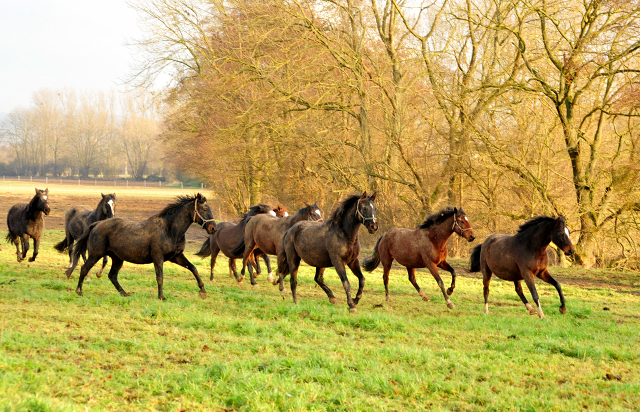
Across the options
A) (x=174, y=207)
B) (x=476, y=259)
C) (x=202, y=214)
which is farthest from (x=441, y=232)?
(x=174, y=207)

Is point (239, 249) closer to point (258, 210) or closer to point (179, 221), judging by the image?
point (258, 210)

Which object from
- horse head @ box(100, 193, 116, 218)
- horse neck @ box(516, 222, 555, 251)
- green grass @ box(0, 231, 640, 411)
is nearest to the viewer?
green grass @ box(0, 231, 640, 411)

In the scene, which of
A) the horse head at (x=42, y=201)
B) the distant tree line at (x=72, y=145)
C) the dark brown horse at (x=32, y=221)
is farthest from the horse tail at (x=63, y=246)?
the distant tree line at (x=72, y=145)

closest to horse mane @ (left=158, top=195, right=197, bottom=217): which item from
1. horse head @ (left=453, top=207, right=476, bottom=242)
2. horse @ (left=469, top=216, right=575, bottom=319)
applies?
horse head @ (left=453, top=207, right=476, bottom=242)

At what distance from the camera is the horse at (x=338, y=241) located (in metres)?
9.34

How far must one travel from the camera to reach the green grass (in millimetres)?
4859

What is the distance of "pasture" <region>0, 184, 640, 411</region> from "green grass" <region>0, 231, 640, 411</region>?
2 centimetres

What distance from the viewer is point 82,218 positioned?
13.1m

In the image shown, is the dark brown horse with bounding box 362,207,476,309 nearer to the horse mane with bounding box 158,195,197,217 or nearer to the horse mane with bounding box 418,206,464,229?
the horse mane with bounding box 418,206,464,229

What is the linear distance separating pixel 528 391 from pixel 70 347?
4.96 metres

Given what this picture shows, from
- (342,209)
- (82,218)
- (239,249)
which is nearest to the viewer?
(342,209)

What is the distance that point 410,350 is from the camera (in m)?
6.43

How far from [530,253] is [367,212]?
113 inches

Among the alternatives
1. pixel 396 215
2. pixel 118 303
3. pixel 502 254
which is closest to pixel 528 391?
pixel 502 254
